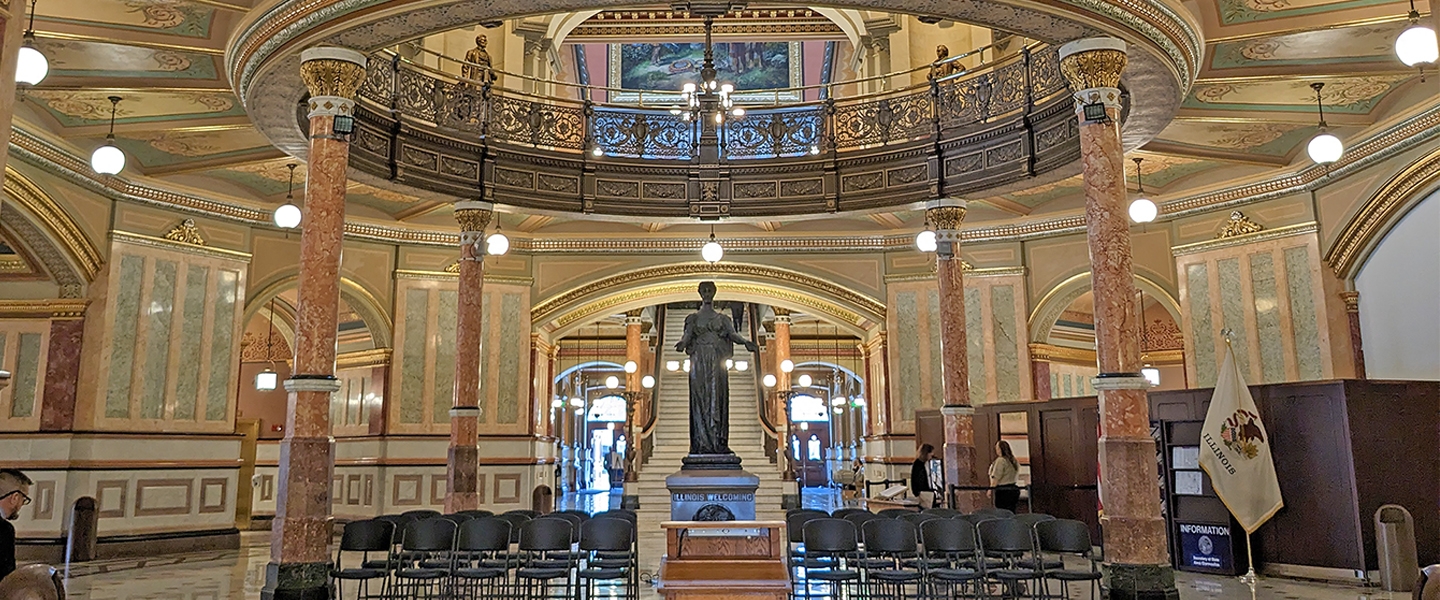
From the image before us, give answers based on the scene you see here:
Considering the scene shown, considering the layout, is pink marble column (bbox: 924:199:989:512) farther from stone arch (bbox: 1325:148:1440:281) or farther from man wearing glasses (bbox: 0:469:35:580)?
man wearing glasses (bbox: 0:469:35:580)

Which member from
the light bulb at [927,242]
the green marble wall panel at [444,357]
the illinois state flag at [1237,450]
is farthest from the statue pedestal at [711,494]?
the green marble wall panel at [444,357]

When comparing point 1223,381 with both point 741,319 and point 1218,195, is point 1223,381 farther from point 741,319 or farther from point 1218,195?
point 741,319

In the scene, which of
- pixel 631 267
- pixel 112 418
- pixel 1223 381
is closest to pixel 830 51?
pixel 631 267

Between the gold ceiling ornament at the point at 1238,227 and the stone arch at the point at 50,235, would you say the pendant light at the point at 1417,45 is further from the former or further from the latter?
the stone arch at the point at 50,235

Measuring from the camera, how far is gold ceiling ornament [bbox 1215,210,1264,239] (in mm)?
13508

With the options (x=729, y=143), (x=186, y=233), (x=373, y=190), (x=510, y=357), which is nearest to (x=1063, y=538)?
(x=729, y=143)

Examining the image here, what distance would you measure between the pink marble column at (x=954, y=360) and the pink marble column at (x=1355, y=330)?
482 centimetres

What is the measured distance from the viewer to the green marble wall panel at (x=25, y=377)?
1215cm

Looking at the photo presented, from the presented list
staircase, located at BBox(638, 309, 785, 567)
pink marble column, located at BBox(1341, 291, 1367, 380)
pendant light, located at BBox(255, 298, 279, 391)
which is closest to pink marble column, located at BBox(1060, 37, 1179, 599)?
pink marble column, located at BBox(1341, 291, 1367, 380)

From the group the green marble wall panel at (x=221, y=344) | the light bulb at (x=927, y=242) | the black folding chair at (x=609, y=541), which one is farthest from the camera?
the green marble wall panel at (x=221, y=344)

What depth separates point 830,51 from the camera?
63.8 ft

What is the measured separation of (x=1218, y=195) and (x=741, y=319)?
43.1 ft

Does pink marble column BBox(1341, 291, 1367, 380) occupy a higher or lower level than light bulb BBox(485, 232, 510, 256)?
lower

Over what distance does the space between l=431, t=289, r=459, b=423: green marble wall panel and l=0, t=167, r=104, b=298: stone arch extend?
16.0 ft
